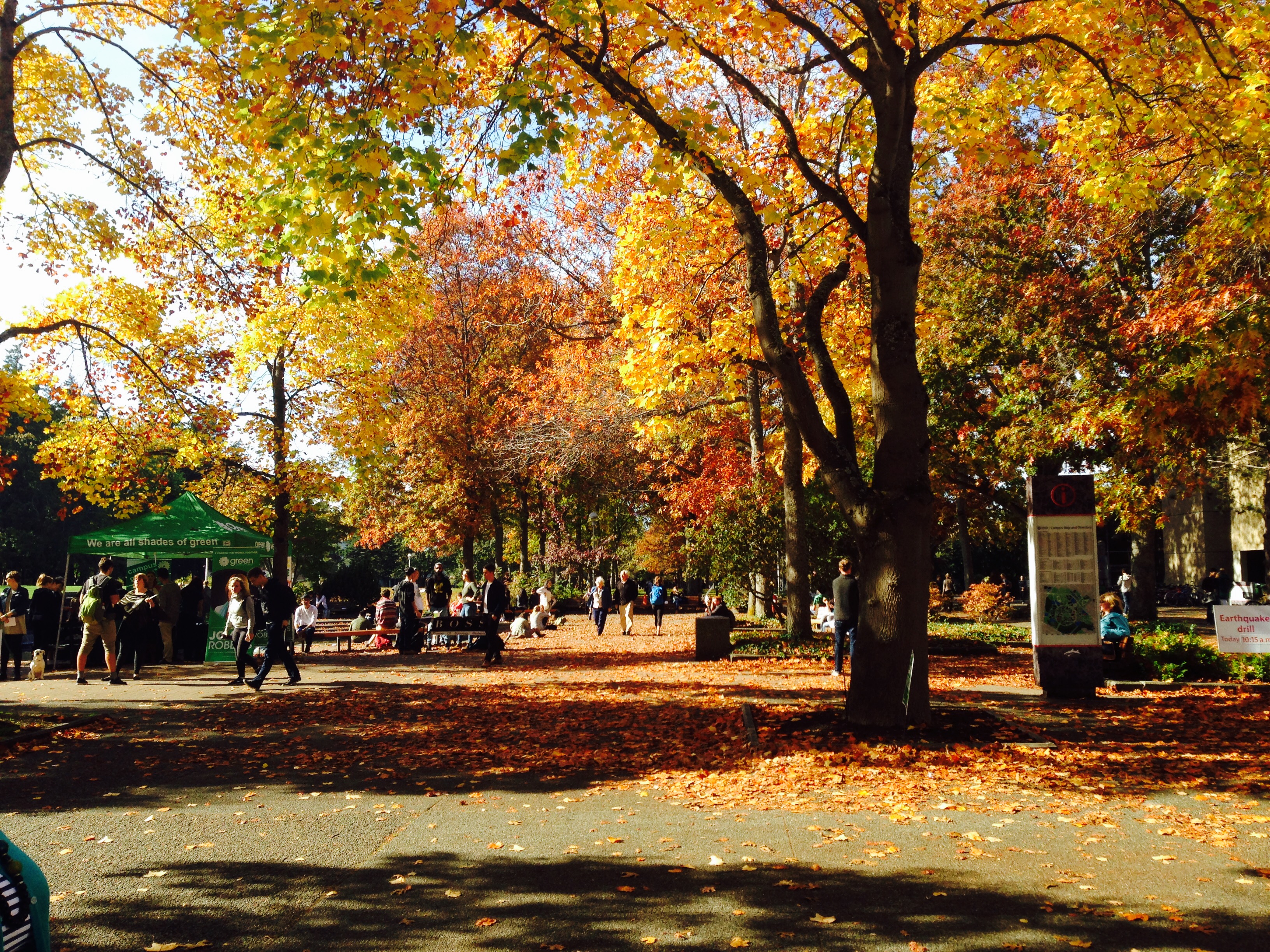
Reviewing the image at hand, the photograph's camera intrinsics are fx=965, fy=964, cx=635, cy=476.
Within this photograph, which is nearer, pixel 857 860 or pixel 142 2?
pixel 857 860

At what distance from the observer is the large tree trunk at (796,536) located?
18672mm

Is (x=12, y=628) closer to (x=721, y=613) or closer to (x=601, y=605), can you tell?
(x=721, y=613)

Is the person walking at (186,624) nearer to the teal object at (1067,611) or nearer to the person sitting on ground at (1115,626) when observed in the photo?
the teal object at (1067,611)

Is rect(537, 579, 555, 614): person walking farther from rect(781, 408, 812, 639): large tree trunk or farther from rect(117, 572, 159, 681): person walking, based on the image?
rect(117, 572, 159, 681): person walking

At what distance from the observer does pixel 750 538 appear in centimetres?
2202

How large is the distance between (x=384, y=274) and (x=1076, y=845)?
6945 mm

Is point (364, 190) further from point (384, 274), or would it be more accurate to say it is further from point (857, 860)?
point (857, 860)

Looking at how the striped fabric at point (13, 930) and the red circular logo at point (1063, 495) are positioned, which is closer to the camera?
the striped fabric at point (13, 930)

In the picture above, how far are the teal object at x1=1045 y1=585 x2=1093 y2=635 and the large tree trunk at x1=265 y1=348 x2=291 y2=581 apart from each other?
16837mm

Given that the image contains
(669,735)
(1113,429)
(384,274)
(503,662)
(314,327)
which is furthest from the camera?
(314,327)

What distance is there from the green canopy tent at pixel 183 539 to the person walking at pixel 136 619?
45.6 inches

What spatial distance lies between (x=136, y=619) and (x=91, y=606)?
3.20ft

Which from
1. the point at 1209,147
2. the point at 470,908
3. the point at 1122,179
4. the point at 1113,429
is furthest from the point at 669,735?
the point at 1113,429

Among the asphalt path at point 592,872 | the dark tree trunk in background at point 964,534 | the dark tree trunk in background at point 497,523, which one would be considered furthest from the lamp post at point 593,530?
the asphalt path at point 592,872
